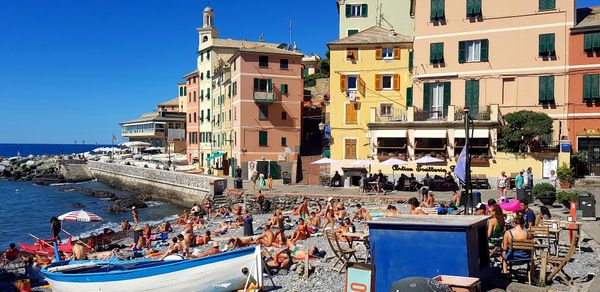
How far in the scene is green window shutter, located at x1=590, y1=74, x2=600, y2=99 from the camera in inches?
1265

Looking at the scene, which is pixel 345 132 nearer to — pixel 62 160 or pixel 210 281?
pixel 210 281

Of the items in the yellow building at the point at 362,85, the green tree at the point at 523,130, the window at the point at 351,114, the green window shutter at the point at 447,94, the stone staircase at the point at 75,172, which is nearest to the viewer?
the green tree at the point at 523,130

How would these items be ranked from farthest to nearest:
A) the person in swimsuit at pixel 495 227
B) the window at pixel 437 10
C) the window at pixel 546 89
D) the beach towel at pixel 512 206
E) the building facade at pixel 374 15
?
the building facade at pixel 374 15
the window at pixel 437 10
the window at pixel 546 89
the beach towel at pixel 512 206
the person in swimsuit at pixel 495 227

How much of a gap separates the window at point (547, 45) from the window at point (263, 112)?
23.8m

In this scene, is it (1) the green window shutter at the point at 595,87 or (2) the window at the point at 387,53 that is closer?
(1) the green window shutter at the point at 595,87

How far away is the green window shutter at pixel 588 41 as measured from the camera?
106 ft

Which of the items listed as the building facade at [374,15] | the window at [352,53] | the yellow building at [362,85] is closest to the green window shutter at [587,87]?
the yellow building at [362,85]

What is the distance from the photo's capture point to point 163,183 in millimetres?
51719

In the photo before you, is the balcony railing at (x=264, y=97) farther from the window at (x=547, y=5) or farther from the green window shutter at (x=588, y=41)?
the green window shutter at (x=588, y=41)

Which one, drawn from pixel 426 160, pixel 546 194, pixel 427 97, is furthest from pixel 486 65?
pixel 546 194

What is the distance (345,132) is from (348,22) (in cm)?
2080

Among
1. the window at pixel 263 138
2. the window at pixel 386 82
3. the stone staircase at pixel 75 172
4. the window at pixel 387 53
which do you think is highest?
the window at pixel 387 53

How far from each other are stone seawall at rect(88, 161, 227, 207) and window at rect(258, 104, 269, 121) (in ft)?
27.7

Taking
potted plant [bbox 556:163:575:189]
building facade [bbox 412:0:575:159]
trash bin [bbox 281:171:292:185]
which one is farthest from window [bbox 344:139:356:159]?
potted plant [bbox 556:163:575:189]
